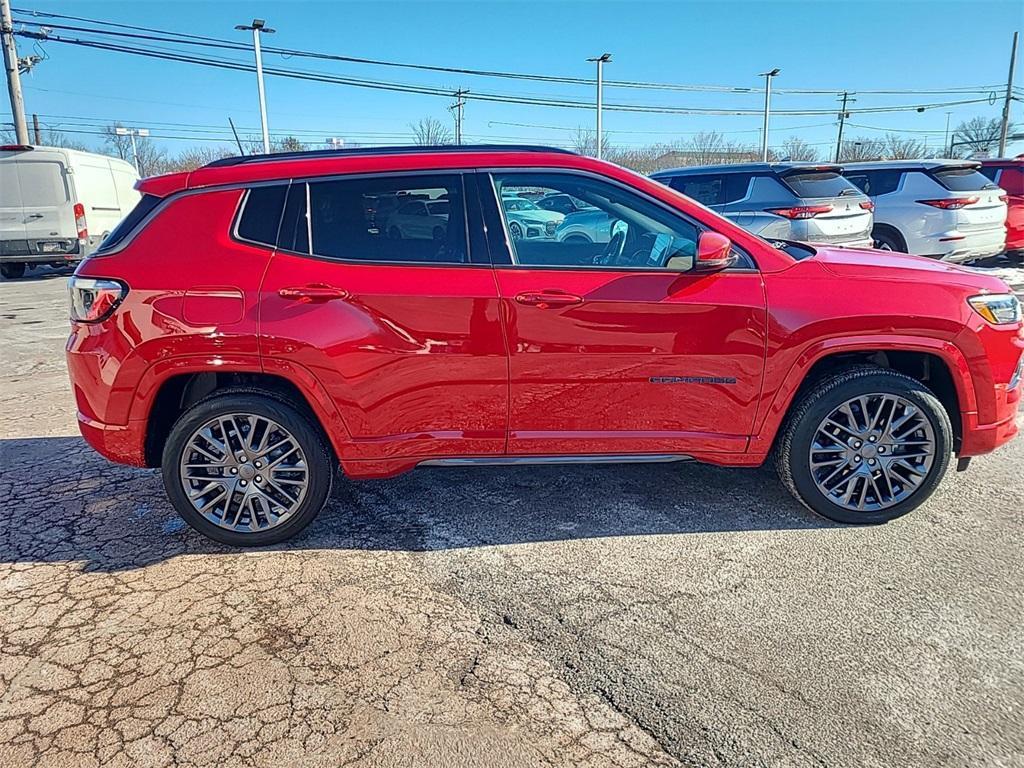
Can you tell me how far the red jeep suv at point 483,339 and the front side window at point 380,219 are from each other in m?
0.01

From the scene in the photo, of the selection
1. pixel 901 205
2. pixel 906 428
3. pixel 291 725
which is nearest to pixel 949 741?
pixel 906 428

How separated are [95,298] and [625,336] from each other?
2550 millimetres

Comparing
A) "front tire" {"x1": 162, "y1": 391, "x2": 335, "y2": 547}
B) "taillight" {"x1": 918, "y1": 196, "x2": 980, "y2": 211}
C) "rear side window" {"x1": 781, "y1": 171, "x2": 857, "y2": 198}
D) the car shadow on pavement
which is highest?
"rear side window" {"x1": 781, "y1": 171, "x2": 857, "y2": 198}

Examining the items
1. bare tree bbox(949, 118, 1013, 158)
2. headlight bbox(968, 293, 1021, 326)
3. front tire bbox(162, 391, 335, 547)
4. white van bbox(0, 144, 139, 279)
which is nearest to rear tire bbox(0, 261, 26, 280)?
white van bbox(0, 144, 139, 279)

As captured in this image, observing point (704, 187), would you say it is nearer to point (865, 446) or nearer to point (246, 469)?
point (865, 446)

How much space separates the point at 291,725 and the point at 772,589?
2.05 meters

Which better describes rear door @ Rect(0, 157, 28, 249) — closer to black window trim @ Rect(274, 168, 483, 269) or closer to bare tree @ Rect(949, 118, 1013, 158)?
black window trim @ Rect(274, 168, 483, 269)

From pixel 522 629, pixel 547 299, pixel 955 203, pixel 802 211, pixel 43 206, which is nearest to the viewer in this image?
pixel 522 629

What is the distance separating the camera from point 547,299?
3.37 metres

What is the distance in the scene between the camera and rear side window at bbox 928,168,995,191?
10.4 m

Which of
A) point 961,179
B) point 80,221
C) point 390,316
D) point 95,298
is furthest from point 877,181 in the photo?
point 80,221

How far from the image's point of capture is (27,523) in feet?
12.5

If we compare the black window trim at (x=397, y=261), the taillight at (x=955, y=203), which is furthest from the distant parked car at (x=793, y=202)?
the black window trim at (x=397, y=261)

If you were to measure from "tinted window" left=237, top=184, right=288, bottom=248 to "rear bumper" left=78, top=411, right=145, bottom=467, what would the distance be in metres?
1.09
